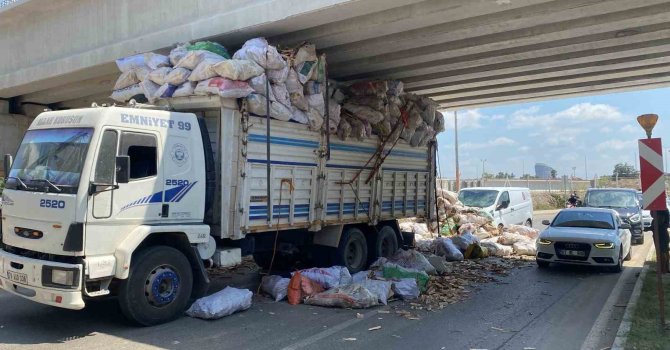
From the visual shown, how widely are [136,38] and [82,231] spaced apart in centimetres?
705


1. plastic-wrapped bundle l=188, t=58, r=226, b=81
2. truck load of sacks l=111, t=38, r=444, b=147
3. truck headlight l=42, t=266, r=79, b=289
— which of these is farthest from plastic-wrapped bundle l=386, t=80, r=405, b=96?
truck headlight l=42, t=266, r=79, b=289

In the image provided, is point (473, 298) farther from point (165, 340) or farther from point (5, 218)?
point (5, 218)

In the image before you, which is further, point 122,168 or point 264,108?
point 264,108

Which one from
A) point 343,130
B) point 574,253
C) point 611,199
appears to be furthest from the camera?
point 611,199

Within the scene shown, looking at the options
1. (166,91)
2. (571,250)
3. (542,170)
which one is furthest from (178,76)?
(542,170)

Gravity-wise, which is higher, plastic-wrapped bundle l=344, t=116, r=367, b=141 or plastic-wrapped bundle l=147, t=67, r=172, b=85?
plastic-wrapped bundle l=147, t=67, r=172, b=85

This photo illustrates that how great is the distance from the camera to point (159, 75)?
295 inches

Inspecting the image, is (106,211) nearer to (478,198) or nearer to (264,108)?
(264,108)

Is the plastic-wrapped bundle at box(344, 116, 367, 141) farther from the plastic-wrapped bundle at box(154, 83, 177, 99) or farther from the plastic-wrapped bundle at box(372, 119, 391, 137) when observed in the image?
the plastic-wrapped bundle at box(154, 83, 177, 99)

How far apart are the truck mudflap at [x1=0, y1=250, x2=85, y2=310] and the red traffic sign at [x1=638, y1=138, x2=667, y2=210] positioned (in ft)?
21.5

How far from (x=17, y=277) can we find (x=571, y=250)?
958 cm

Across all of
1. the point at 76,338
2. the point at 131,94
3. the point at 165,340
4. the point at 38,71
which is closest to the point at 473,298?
the point at 165,340

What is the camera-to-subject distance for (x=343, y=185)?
947 centimetres

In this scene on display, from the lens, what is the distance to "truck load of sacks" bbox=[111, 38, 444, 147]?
→ 707cm
